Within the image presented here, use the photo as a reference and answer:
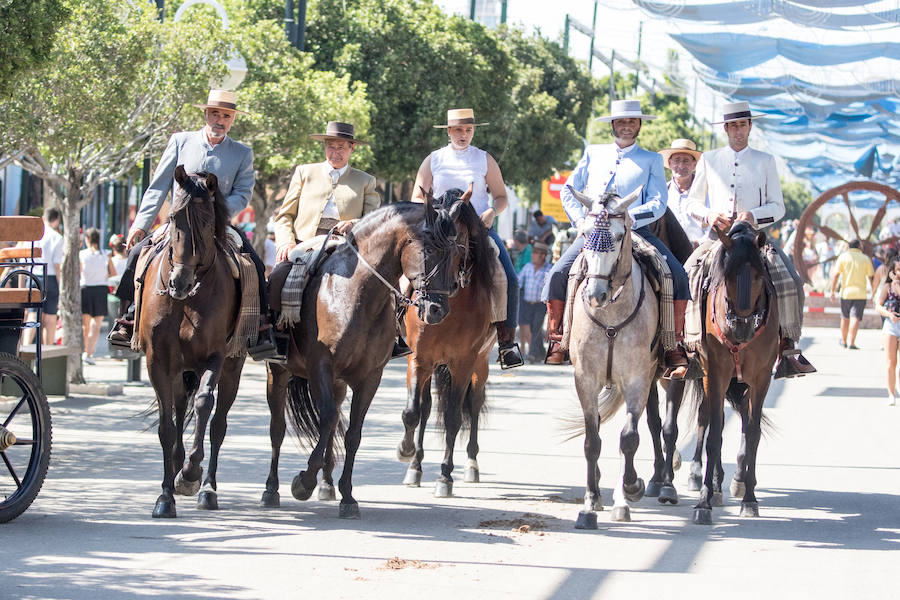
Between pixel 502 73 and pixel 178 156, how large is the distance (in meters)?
25.0

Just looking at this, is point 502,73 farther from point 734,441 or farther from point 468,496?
point 468,496

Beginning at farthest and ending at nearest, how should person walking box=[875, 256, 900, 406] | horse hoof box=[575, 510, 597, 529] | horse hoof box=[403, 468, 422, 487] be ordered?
person walking box=[875, 256, 900, 406] → horse hoof box=[403, 468, 422, 487] → horse hoof box=[575, 510, 597, 529]

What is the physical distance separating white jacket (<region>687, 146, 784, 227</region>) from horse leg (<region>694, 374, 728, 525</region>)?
1422mm

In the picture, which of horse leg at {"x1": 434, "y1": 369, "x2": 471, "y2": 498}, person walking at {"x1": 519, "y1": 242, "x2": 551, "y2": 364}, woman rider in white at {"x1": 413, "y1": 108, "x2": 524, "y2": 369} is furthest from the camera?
person walking at {"x1": 519, "y1": 242, "x2": 551, "y2": 364}

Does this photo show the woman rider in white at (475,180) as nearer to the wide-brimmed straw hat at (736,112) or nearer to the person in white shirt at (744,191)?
the person in white shirt at (744,191)

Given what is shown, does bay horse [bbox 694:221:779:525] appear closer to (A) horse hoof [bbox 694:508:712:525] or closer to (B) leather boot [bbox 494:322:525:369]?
(A) horse hoof [bbox 694:508:712:525]

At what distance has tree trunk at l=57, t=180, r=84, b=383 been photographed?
→ 53.5 ft

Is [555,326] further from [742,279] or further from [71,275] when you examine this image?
[71,275]

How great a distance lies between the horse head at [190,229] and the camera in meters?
8.88

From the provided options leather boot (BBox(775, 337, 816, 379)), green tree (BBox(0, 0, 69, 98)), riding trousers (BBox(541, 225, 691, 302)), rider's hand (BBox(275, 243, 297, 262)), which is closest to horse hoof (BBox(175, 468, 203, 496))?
rider's hand (BBox(275, 243, 297, 262))

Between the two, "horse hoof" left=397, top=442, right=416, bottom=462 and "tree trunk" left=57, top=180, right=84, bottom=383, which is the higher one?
"tree trunk" left=57, top=180, right=84, bottom=383

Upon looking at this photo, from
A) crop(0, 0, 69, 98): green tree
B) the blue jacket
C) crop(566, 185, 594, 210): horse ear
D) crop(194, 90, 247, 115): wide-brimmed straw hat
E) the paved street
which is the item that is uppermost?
crop(0, 0, 69, 98): green tree

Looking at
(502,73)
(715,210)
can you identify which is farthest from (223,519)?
(502,73)

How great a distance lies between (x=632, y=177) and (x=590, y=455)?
7.26ft
